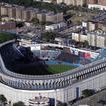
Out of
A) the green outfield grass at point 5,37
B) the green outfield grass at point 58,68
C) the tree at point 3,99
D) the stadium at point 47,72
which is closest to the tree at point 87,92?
the stadium at point 47,72

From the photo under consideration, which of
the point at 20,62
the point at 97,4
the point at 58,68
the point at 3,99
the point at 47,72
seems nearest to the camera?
the point at 3,99

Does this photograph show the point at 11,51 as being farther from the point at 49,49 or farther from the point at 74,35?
the point at 74,35

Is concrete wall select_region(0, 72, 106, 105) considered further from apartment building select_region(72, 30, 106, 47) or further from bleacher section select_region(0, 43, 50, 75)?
apartment building select_region(72, 30, 106, 47)

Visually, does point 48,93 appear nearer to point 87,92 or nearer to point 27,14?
point 87,92

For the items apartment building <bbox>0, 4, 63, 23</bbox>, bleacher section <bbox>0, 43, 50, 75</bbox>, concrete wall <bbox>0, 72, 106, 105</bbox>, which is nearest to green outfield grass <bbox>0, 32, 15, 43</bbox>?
bleacher section <bbox>0, 43, 50, 75</bbox>

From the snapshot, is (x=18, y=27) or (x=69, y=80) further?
(x=18, y=27)

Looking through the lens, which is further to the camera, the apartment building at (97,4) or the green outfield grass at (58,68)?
the apartment building at (97,4)

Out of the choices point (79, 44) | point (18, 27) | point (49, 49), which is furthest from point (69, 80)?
point (18, 27)

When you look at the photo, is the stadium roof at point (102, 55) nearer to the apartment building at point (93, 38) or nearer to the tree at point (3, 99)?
the apartment building at point (93, 38)

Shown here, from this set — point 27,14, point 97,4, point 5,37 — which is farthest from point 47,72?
point 97,4
